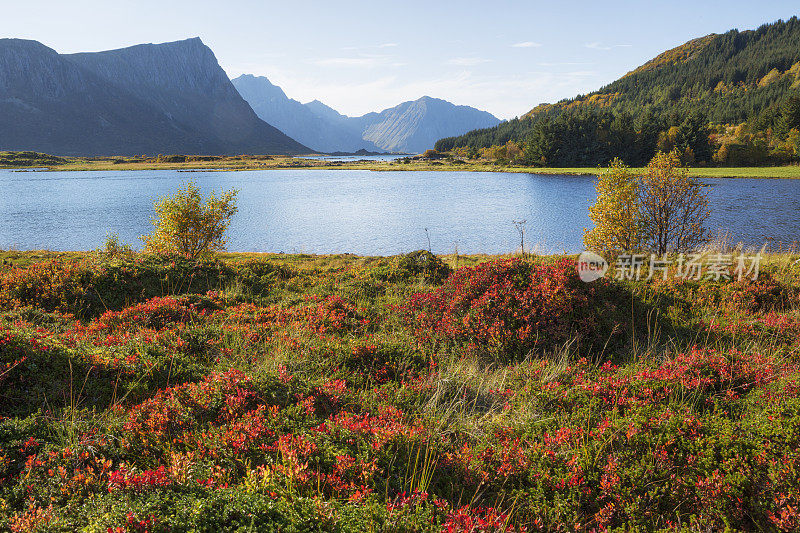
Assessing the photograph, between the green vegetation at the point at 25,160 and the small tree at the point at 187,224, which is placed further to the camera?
the green vegetation at the point at 25,160

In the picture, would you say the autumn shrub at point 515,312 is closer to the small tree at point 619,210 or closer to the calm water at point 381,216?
the small tree at point 619,210

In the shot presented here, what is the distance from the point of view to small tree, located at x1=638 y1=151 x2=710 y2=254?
19.2 metres

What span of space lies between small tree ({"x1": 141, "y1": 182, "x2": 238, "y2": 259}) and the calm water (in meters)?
15.7

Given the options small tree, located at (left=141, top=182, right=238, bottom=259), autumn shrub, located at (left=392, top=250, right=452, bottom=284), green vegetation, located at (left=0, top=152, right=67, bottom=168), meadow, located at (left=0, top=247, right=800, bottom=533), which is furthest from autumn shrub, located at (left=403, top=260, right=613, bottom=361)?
green vegetation, located at (left=0, top=152, right=67, bottom=168)

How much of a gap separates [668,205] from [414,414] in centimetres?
1920

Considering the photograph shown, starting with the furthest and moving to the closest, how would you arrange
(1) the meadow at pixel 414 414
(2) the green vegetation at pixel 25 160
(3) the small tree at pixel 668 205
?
1. (2) the green vegetation at pixel 25 160
2. (3) the small tree at pixel 668 205
3. (1) the meadow at pixel 414 414

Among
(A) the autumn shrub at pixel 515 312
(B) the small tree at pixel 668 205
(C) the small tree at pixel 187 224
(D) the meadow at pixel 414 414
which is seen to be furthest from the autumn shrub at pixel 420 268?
(B) the small tree at pixel 668 205

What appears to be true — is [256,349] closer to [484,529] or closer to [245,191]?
[484,529]

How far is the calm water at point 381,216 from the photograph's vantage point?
40062 mm

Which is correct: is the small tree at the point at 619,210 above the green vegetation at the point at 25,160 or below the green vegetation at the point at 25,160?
below

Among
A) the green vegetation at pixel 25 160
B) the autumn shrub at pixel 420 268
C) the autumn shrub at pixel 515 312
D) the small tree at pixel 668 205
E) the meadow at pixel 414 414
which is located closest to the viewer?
the meadow at pixel 414 414

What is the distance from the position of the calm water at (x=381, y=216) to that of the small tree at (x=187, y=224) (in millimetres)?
15730

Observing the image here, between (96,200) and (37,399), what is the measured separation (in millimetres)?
79687

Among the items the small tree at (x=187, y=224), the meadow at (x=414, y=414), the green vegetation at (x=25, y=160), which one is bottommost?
the meadow at (x=414, y=414)
